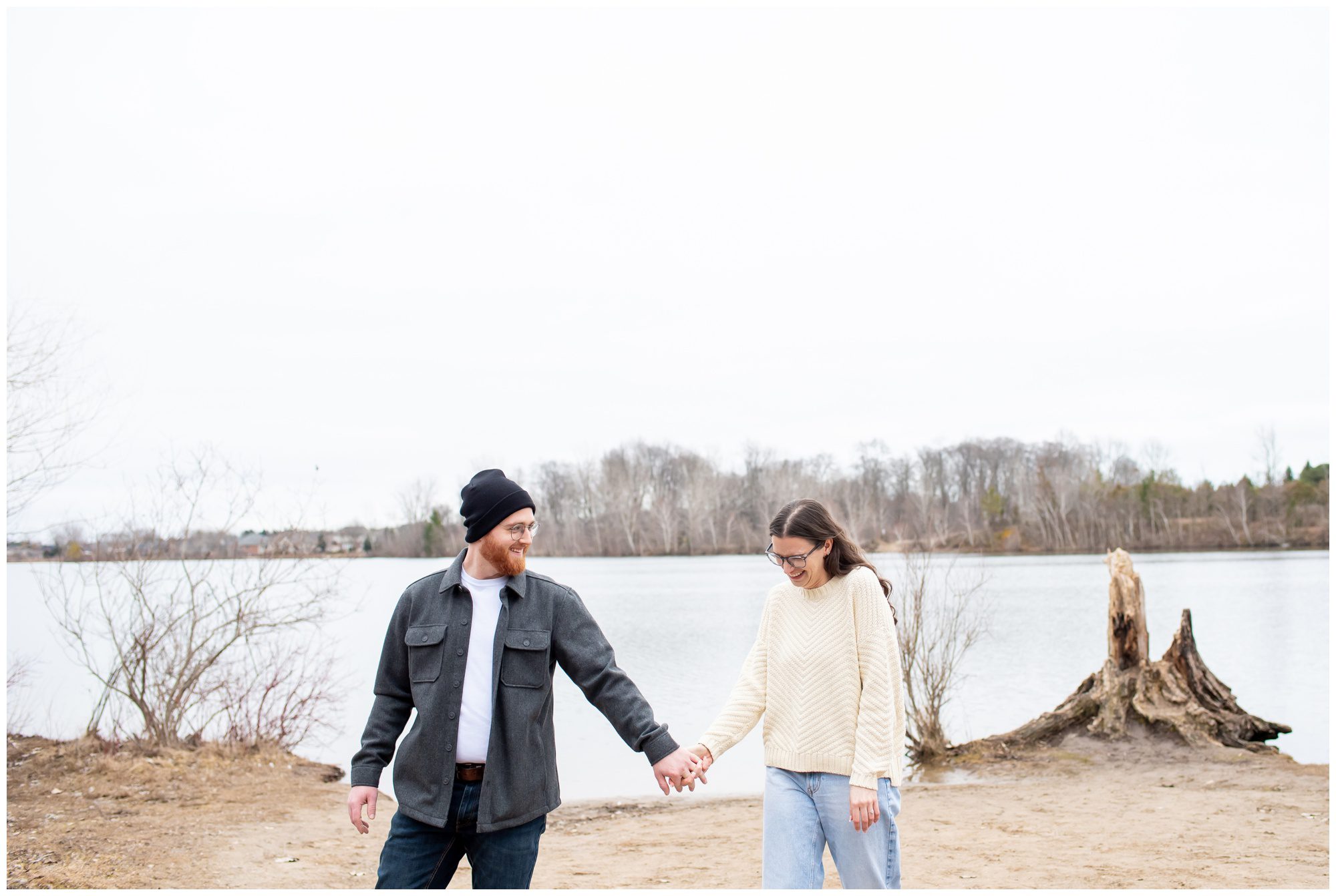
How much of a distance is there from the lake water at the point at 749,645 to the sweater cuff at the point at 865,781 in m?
7.98

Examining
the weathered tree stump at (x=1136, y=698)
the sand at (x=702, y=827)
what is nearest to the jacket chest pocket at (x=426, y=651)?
the sand at (x=702, y=827)

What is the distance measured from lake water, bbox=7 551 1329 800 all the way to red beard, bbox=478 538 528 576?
27.2 ft

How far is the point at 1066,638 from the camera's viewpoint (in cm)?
2284

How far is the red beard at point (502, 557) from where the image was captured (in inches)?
131

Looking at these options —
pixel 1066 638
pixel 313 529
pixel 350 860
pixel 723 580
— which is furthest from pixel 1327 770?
pixel 723 580

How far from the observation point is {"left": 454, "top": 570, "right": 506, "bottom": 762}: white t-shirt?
324 cm

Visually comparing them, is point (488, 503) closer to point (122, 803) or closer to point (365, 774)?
point (365, 774)

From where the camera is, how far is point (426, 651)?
331 centimetres

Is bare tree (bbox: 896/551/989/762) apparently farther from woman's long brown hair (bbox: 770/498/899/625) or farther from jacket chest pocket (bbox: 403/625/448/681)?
jacket chest pocket (bbox: 403/625/448/681)

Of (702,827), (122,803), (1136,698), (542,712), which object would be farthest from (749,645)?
(542,712)

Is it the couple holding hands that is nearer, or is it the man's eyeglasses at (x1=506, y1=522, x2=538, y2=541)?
the couple holding hands

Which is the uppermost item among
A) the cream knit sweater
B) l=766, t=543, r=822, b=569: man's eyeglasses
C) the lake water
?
l=766, t=543, r=822, b=569: man's eyeglasses

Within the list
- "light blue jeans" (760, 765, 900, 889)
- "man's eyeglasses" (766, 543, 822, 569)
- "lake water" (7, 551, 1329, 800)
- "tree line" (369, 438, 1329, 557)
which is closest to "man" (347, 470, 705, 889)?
"light blue jeans" (760, 765, 900, 889)

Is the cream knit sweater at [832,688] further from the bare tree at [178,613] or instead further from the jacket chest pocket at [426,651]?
the bare tree at [178,613]
